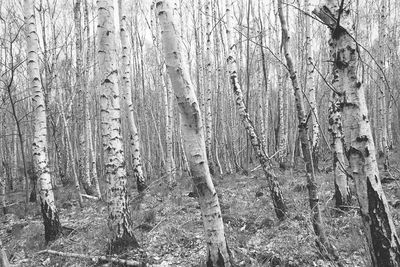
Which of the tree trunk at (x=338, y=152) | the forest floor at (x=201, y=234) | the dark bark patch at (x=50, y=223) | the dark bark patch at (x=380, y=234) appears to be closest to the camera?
the dark bark patch at (x=380, y=234)

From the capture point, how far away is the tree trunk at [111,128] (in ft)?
13.6

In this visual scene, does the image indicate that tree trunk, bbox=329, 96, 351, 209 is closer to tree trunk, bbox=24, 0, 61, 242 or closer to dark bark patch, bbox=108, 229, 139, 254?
dark bark patch, bbox=108, 229, 139, 254

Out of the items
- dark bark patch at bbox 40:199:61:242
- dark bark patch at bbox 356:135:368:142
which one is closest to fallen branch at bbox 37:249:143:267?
dark bark patch at bbox 40:199:61:242

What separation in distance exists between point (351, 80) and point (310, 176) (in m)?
1.50

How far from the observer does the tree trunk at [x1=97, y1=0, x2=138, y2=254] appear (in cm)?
414

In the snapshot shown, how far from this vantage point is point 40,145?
5316 mm

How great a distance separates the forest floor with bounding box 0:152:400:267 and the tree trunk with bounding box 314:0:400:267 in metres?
0.74

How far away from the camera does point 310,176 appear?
130 inches

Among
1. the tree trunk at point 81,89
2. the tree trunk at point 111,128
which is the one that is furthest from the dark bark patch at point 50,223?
the tree trunk at point 81,89

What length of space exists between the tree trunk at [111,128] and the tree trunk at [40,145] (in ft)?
5.88

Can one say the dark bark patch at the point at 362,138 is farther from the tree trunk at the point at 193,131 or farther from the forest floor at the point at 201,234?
the tree trunk at the point at 193,131

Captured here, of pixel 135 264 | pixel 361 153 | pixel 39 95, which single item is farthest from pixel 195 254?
pixel 39 95

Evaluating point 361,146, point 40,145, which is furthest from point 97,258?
point 361,146

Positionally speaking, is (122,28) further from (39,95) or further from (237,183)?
(237,183)
